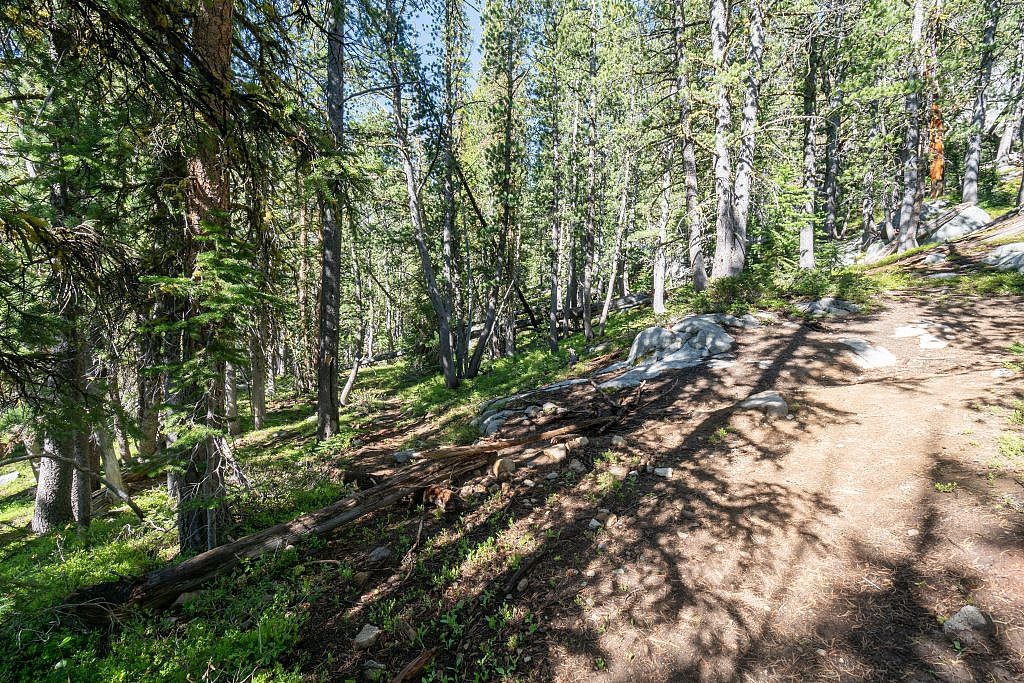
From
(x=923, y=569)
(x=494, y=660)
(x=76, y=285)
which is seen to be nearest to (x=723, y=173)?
(x=923, y=569)

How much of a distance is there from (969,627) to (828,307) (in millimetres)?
9834

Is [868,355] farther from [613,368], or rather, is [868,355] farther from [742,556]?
[742,556]

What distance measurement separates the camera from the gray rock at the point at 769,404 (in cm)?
621

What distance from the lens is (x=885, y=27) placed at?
12781mm

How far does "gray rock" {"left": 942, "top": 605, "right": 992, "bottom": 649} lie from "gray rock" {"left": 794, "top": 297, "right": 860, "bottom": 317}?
29.5 ft

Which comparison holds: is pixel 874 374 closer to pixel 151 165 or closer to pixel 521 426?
pixel 521 426

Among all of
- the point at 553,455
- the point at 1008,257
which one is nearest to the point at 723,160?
the point at 1008,257

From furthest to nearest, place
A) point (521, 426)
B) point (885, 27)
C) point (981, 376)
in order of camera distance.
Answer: point (885, 27) → point (521, 426) → point (981, 376)

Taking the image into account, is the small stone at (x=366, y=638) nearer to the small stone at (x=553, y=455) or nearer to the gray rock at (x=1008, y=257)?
the small stone at (x=553, y=455)

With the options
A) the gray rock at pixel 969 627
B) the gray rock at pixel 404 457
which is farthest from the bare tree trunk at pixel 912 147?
the gray rock at pixel 404 457

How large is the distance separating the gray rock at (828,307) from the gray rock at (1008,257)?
543cm

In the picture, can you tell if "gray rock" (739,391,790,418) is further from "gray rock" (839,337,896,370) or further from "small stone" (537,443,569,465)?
"small stone" (537,443,569,465)

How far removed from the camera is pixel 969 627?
2785mm

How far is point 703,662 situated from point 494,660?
64.1 inches
